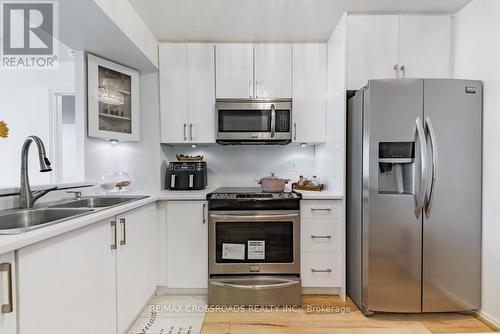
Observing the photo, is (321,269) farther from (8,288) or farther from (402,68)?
(8,288)

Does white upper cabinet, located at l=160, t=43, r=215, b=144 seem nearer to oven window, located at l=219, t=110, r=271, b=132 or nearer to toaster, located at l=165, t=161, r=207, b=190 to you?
oven window, located at l=219, t=110, r=271, b=132

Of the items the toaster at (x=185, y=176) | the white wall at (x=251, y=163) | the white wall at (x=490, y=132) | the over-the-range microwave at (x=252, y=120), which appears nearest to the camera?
the white wall at (x=490, y=132)

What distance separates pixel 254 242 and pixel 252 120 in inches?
43.1

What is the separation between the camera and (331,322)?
79.2 inches

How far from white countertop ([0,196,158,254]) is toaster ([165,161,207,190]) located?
37.7 inches

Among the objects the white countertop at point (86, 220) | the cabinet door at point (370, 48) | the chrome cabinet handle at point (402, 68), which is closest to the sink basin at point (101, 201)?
the white countertop at point (86, 220)

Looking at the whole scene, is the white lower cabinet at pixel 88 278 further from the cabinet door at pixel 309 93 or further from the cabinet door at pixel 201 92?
the cabinet door at pixel 309 93

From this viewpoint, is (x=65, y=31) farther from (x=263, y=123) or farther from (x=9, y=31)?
(x=263, y=123)

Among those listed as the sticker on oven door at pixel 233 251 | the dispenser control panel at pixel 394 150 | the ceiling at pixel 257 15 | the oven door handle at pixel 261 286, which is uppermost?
the ceiling at pixel 257 15

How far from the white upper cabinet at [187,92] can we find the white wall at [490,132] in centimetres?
213

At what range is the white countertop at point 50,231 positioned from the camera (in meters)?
0.92

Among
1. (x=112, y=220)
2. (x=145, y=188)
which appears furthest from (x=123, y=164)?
(x=112, y=220)

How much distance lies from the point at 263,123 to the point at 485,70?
1694 millimetres

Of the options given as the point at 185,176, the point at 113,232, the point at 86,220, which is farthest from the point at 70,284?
the point at 185,176
